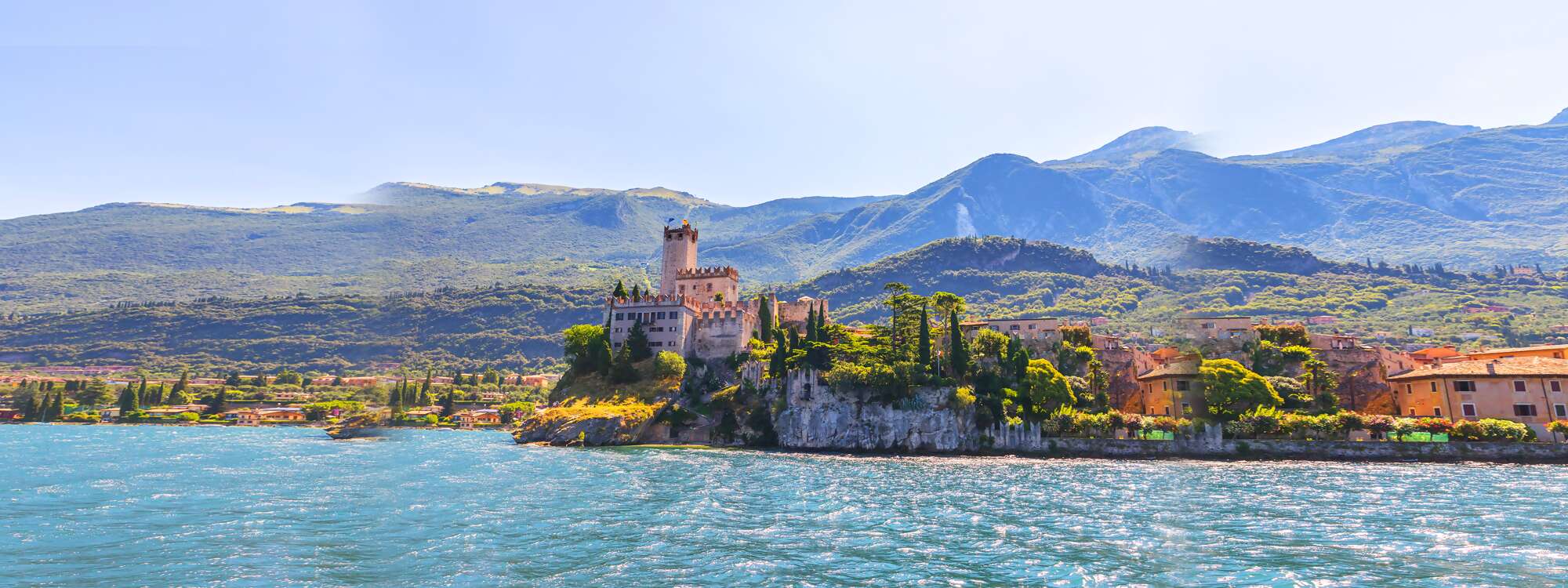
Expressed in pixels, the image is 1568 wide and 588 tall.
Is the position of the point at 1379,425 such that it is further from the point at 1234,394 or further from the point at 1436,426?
the point at 1234,394

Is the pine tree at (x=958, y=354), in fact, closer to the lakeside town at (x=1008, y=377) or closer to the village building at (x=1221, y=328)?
the lakeside town at (x=1008, y=377)

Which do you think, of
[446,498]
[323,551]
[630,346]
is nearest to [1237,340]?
[630,346]

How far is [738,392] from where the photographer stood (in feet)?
285

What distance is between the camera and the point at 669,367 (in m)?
89.1

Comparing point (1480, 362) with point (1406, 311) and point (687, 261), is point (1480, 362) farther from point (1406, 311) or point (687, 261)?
point (1406, 311)

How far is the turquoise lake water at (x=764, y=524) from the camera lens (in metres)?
22.3

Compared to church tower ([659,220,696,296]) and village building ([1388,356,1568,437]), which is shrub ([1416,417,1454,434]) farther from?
church tower ([659,220,696,296])

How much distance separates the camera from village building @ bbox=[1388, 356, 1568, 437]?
216 feet

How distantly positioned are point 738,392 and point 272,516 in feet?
190

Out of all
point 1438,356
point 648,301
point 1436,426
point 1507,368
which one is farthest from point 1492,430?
point 648,301


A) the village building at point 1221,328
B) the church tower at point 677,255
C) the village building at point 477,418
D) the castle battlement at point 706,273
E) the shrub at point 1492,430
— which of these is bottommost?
the village building at point 477,418

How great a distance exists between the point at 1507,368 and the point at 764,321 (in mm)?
72772

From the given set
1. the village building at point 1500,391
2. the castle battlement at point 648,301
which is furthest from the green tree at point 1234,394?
the castle battlement at point 648,301

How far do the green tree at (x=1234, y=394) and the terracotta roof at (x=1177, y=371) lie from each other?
345 centimetres
